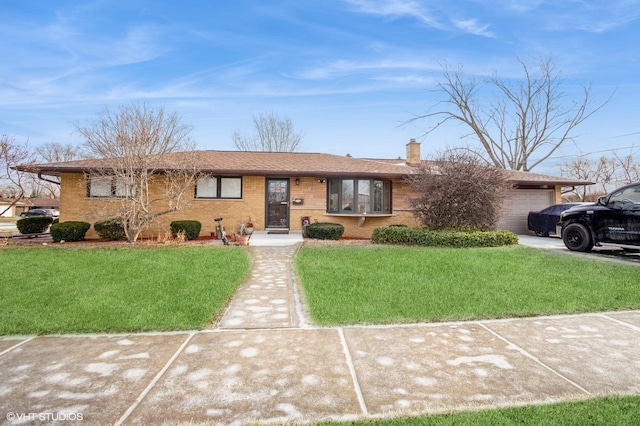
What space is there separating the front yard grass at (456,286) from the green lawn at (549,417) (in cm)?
190

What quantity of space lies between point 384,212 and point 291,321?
33.0ft

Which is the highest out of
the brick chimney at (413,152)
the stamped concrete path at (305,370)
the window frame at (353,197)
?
the brick chimney at (413,152)

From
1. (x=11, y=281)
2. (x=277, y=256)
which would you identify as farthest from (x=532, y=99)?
(x=11, y=281)

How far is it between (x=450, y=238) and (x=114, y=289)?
867cm

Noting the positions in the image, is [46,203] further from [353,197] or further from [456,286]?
[456,286]

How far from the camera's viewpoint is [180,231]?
11.5m

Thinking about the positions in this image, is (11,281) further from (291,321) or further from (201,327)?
(291,321)

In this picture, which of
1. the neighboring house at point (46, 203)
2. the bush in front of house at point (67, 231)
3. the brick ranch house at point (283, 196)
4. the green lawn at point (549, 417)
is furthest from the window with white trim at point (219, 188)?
the neighboring house at point (46, 203)

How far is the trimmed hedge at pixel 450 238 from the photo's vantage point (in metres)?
9.76

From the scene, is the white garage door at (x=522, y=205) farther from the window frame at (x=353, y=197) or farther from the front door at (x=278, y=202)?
the front door at (x=278, y=202)

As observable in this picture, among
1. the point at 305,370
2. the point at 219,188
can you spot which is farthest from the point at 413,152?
the point at 305,370

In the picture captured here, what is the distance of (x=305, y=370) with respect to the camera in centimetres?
281

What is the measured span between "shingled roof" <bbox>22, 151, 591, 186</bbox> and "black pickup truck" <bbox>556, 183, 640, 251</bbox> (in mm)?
5078

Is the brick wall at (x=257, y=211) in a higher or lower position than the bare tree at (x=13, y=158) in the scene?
lower
